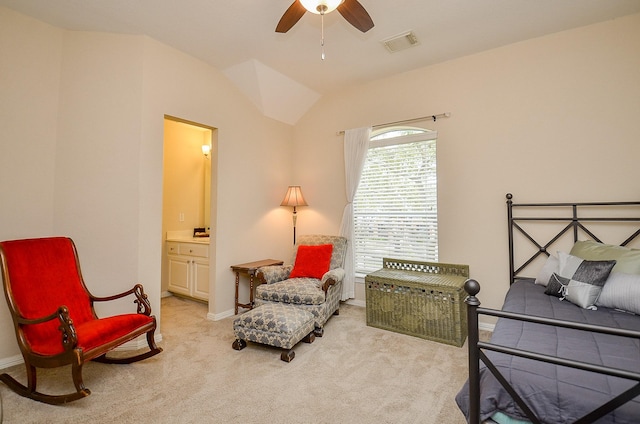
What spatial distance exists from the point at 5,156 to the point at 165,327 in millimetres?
2108

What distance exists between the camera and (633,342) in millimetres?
1468

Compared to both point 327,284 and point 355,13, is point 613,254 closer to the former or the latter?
point 327,284

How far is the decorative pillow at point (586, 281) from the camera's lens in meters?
1.99

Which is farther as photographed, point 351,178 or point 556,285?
point 351,178

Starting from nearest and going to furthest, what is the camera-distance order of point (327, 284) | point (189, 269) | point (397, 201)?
point (327, 284) → point (397, 201) → point (189, 269)

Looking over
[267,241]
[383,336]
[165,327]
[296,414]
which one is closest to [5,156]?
[165,327]

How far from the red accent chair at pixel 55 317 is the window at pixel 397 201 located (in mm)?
2631

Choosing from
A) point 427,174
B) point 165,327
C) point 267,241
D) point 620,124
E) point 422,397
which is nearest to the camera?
point 422,397

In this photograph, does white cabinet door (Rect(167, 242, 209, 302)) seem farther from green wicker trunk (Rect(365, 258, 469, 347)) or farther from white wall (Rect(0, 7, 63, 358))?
green wicker trunk (Rect(365, 258, 469, 347))

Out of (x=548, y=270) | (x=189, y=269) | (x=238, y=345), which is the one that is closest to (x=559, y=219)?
(x=548, y=270)

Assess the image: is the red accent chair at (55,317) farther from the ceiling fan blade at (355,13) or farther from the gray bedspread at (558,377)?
the ceiling fan blade at (355,13)

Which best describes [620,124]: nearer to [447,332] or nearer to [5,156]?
[447,332]

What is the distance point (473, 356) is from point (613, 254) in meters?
1.84

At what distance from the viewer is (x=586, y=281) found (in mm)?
2066
